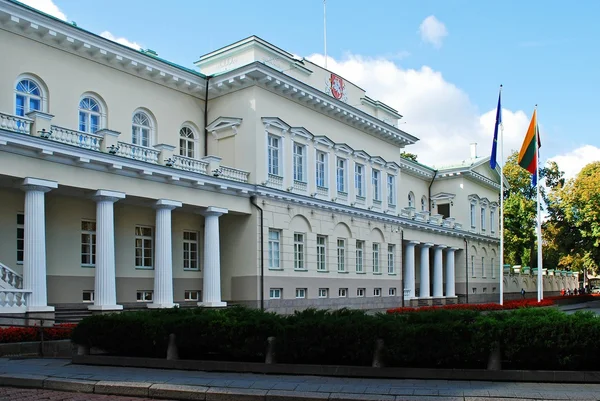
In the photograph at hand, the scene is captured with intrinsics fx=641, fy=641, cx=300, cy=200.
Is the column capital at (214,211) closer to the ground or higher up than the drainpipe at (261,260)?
higher up

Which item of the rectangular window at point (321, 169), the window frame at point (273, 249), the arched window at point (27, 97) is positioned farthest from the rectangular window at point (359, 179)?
the arched window at point (27, 97)

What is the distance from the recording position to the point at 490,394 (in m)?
10.5

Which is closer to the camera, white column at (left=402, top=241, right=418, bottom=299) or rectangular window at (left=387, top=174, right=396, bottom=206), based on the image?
rectangular window at (left=387, top=174, right=396, bottom=206)

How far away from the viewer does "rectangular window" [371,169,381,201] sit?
41.2m

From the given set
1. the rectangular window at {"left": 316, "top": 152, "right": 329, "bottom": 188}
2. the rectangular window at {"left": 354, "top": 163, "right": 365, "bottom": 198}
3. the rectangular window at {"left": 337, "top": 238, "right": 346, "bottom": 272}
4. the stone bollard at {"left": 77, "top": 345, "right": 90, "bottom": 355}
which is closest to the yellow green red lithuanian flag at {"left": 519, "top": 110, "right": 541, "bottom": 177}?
the rectangular window at {"left": 354, "top": 163, "right": 365, "bottom": 198}

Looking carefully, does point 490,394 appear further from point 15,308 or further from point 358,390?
point 15,308

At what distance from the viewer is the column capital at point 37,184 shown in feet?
69.3

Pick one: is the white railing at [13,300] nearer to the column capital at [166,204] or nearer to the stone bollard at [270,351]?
the column capital at [166,204]

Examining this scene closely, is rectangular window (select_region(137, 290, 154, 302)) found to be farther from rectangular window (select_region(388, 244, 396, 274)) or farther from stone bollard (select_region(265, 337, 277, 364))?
rectangular window (select_region(388, 244, 396, 274))

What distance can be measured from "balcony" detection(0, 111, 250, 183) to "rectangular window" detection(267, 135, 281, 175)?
1.77m

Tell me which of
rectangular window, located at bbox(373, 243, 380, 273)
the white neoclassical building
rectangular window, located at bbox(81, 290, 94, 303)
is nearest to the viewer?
the white neoclassical building

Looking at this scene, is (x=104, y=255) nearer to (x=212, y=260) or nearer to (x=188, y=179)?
(x=188, y=179)

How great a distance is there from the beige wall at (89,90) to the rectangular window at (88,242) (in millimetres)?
3937

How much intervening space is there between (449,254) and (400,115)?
1534 cm
